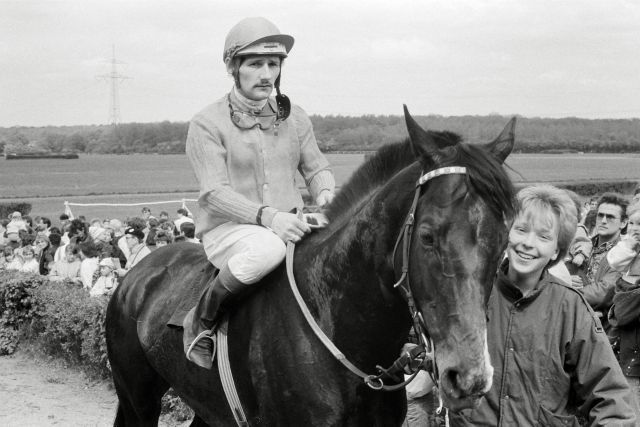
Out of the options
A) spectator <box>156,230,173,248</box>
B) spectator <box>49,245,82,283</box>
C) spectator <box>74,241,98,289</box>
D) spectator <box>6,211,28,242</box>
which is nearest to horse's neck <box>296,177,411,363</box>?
spectator <box>156,230,173,248</box>

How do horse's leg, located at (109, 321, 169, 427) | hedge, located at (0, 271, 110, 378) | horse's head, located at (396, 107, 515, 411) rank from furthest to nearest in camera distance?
hedge, located at (0, 271, 110, 378), horse's leg, located at (109, 321, 169, 427), horse's head, located at (396, 107, 515, 411)

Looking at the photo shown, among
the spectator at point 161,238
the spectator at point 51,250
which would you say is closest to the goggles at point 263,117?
the spectator at point 161,238

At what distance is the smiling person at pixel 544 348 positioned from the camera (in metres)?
2.44

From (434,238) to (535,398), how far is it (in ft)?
2.35

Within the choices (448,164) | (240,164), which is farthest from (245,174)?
(448,164)

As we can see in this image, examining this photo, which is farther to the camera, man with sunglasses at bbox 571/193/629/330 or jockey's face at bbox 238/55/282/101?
man with sunglasses at bbox 571/193/629/330

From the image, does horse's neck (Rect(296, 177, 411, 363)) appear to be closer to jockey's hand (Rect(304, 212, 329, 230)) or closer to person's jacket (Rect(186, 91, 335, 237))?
jockey's hand (Rect(304, 212, 329, 230))

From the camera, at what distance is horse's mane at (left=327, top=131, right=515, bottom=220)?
2.24 metres

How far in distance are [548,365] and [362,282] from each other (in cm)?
74

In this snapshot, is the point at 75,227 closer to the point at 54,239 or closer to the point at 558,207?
the point at 54,239

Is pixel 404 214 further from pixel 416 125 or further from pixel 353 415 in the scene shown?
pixel 353 415

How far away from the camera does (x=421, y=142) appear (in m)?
2.42

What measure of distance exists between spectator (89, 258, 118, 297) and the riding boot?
564cm

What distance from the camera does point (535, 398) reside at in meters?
2.47
